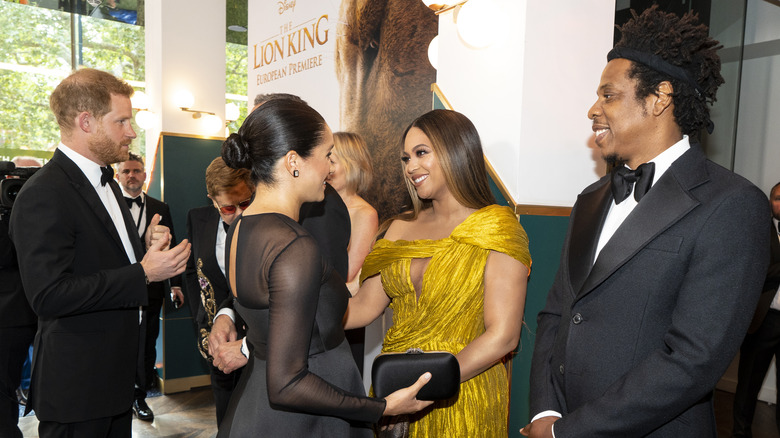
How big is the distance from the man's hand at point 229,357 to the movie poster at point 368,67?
6.21ft

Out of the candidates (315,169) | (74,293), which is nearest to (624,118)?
(315,169)

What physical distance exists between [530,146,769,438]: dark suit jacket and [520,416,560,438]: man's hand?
52 mm

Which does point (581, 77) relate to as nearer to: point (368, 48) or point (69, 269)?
point (368, 48)

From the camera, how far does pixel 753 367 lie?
3838mm

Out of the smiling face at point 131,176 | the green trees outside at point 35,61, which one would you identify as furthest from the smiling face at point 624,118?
the green trees outside at point 35,61

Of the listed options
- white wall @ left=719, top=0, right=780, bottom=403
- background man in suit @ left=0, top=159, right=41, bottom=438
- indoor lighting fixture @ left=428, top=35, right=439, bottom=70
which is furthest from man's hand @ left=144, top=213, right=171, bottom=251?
white wall @ left=719, top=0, right=780, bottom=403

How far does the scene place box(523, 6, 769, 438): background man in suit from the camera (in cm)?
121

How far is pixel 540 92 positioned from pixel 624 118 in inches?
39.5

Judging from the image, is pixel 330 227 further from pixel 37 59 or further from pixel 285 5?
pixel 37 59

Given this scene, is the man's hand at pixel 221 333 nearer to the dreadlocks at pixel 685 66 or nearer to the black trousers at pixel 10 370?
the dreadlocks at pixel 685 66

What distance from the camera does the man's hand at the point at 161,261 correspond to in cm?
207

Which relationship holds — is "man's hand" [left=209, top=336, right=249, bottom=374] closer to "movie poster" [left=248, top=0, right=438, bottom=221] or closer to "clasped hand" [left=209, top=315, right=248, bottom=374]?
"clasped hand" [left=209, top=315, right=248, bottom=374]

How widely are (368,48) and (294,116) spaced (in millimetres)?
2566

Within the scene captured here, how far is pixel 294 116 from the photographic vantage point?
1475mm
